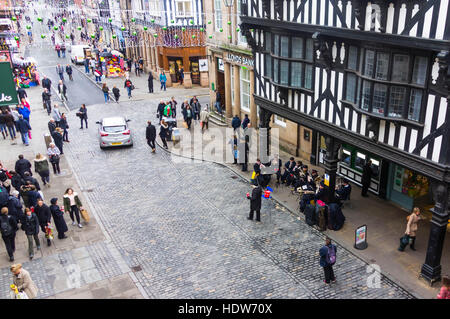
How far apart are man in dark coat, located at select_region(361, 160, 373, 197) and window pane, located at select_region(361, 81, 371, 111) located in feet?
14.1

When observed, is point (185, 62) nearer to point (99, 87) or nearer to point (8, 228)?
point (99, 87)

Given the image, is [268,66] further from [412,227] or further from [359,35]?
[412,227]

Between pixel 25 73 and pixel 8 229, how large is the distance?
28.7 m

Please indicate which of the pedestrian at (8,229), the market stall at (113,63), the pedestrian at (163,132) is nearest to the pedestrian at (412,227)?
the pedestrian at (8,229)

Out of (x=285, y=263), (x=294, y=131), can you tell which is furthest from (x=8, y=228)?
(x=294, y=131)

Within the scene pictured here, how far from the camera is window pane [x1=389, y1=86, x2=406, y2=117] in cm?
1072

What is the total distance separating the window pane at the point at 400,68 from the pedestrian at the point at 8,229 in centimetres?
1125

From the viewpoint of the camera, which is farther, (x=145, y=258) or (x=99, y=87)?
(x=99, y=87)

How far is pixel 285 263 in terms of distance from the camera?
12.3m

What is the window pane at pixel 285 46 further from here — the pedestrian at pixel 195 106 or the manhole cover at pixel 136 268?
the pedestrian at pixel 195 106

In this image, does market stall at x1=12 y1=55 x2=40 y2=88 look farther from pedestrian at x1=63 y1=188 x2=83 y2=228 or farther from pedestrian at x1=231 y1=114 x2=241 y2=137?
pedestrian at x1=63 y1=188 x2=83 y2=228

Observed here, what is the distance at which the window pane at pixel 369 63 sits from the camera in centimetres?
1130

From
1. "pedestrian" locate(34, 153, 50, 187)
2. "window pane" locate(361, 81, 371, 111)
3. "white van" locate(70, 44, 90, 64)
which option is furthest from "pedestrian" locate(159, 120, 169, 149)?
"white van" locate(70, 44, 90, 64)

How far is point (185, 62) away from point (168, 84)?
2.77 meters
